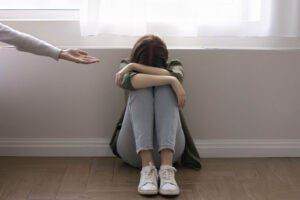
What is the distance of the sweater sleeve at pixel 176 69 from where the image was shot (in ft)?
7.53

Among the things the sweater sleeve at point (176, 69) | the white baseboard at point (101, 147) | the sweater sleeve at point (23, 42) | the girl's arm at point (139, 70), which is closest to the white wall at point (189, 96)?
the white baseboard at point (101, 147)

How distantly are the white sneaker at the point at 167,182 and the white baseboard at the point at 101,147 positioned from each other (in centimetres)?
53

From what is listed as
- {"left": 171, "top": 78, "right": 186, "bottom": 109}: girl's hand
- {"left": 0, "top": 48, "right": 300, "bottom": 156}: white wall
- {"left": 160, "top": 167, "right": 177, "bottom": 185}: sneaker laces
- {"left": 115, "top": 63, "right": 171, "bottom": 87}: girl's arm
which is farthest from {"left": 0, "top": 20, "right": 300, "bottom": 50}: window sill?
{"left": 160, "top": 167, "right": 177, "bottom": 185}: sneaker laces

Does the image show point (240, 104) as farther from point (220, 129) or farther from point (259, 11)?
point (259, 11)

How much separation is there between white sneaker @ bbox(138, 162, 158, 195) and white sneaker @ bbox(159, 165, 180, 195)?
1.2 inches

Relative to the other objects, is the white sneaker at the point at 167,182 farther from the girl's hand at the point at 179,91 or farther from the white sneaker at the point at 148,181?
the girl's hand at the point at 179,91

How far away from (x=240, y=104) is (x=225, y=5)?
1.90 ft

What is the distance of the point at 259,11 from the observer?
2459mm

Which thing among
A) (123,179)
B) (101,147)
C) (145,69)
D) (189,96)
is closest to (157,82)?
(145,69)

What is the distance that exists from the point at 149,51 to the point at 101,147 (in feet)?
2.29

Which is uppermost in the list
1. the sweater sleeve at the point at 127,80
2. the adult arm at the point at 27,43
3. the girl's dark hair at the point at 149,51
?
the adult arm at the point at 27,43

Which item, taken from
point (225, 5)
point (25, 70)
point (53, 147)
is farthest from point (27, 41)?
point (225, 5)

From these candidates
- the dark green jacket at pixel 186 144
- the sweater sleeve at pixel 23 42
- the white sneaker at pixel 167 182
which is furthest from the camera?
the dark green jacket at pixel 186 144

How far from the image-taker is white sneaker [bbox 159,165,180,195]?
2.08 m
